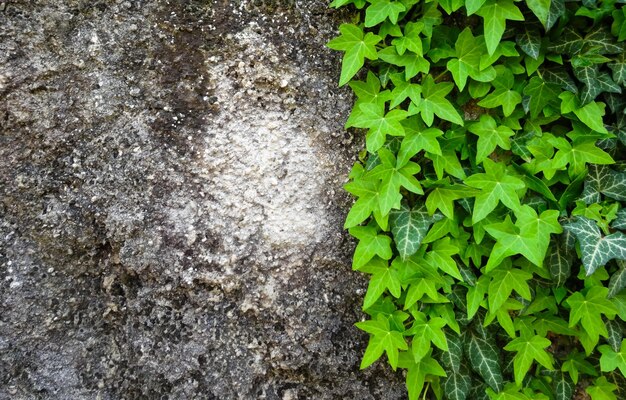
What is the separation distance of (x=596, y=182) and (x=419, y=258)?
1.79 ft

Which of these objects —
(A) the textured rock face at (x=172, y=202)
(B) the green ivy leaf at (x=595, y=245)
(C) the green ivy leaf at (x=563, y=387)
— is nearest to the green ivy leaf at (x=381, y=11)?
(A) the textured rock face at (x=172, y=202)

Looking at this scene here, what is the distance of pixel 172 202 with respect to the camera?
137cm

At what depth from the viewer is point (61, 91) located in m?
1.34

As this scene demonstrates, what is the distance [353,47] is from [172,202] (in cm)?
66

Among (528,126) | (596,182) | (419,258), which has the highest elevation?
(528,126)

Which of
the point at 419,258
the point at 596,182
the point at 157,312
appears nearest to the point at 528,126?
the point at 596,182

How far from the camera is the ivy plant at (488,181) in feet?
4.28

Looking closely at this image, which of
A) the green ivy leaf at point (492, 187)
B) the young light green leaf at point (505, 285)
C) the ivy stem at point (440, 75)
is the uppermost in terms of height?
the ivy stem at point (440, 75)

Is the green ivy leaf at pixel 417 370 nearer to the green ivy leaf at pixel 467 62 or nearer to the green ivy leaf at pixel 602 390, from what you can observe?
the green ivy leaf at pixel 602 390

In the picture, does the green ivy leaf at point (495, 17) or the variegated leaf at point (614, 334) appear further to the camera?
the variegated leaf at point (614, 334)

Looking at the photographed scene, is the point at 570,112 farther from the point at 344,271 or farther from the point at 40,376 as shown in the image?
the point at 40,376

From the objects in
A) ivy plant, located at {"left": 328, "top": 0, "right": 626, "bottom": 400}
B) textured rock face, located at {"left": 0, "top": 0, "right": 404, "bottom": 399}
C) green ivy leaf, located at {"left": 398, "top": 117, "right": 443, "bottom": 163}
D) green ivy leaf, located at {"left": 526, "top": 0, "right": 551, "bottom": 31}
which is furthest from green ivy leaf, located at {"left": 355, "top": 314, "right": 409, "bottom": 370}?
green ivy leaf, located at {"left": 526, "top": 0, "right": 551, "bottom": 31}

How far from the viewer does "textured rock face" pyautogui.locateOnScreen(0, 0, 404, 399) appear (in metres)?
1.34

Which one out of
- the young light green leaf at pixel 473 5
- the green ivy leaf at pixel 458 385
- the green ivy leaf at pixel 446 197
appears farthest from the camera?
the green ivy leaf at pixel 458 385
